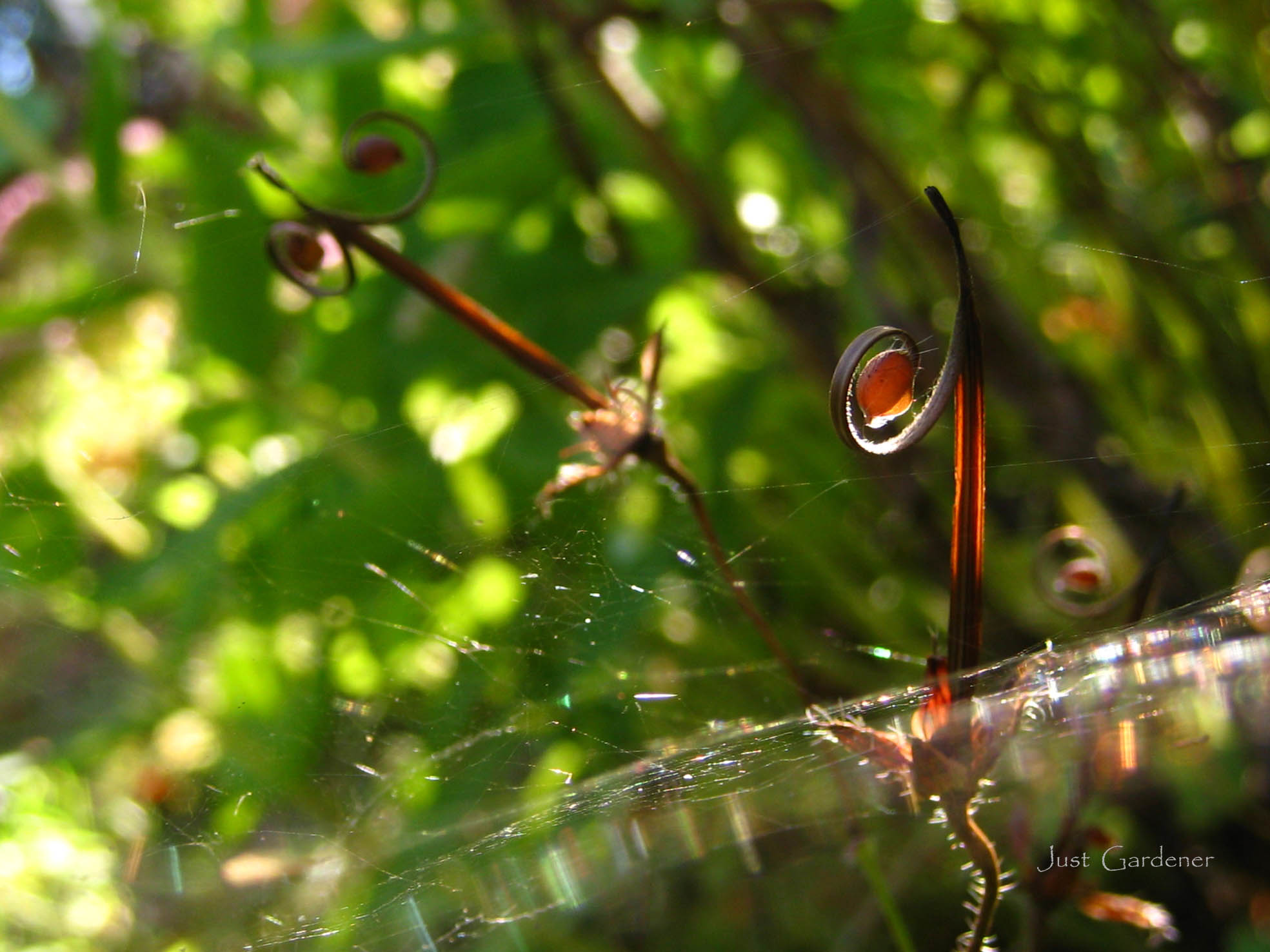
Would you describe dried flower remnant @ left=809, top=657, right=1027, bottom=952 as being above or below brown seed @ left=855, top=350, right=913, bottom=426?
below

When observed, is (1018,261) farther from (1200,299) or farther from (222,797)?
(222,797)

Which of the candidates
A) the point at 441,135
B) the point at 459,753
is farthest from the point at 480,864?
the point at 441,135

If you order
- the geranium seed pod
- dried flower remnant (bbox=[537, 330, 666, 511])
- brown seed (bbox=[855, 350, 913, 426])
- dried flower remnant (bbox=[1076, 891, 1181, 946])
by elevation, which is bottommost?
dried flower remnant (bbox=[1076, 891, 1181, 946])

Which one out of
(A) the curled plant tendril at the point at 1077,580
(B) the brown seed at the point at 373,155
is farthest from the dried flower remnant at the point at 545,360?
(A) the curled plant tendril at the point at 1077,580

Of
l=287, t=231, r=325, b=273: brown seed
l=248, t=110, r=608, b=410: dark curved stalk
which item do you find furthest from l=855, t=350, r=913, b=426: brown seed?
l=287, t=231, r=325, b=273: brown seed

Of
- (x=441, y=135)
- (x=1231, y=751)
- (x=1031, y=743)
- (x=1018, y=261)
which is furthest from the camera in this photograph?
(x=1018, y=261)

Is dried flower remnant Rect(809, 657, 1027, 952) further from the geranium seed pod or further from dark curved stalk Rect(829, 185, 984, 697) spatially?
the geranium seed pod
